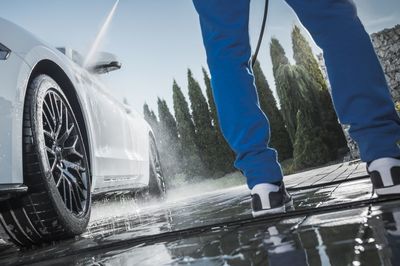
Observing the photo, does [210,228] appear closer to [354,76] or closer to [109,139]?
[354,76]

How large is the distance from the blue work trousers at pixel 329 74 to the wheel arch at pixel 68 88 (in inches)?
45.0

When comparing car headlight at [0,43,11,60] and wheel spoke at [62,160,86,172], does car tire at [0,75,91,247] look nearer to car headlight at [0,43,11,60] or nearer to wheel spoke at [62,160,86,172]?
wheel spoke at [62,160,86,172]

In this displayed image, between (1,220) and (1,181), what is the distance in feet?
1.42

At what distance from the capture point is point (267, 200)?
5.25 ft

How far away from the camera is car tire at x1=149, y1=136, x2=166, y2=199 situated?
5.16 m

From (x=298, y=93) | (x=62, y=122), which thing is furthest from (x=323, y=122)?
(x=62, y=122)

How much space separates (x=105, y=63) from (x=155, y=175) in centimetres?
166

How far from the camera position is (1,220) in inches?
81.9

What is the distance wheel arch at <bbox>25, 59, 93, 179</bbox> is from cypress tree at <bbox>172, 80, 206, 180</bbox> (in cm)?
2605

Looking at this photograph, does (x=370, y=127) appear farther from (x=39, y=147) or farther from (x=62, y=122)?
(x=62, y=122)

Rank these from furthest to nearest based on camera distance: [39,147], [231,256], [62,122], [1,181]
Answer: [62,122]
[39,147]
[1,181]
[231,256]

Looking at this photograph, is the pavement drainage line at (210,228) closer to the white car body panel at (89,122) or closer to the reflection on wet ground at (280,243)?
the reflection on wet ground at (280,243)

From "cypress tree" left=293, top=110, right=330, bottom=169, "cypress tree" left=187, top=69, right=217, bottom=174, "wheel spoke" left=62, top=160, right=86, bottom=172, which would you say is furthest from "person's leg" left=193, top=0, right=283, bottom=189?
"cypress tree" left=187, top=69, right=217, bottom=174

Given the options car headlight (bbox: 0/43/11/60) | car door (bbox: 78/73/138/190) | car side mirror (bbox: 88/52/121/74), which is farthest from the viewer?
car side mirror (bbox: 88/52/121/74)
